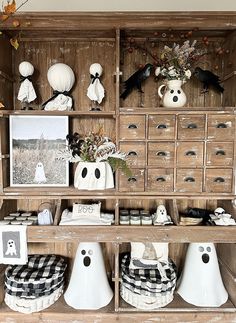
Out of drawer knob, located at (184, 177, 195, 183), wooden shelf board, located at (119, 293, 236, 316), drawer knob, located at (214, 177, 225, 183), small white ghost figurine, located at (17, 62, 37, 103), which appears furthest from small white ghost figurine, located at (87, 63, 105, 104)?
wooden shelf board, located at (119, 293, 236, 316)

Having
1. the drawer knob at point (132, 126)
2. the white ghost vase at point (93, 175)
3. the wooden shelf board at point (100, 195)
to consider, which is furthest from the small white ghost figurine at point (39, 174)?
the drawer knob at point (132, 126)

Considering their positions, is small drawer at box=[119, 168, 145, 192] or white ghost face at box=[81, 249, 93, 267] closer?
small drawer at box=[119, 168, 145, 192]

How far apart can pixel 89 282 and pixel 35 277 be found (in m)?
0.31

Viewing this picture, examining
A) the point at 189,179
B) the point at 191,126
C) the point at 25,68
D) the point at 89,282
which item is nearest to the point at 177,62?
the point at 191,126

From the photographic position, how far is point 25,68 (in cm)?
174

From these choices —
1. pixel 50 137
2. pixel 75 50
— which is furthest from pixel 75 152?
pixel 75 50

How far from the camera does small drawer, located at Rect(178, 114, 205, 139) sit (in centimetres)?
163

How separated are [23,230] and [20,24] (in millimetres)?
1101

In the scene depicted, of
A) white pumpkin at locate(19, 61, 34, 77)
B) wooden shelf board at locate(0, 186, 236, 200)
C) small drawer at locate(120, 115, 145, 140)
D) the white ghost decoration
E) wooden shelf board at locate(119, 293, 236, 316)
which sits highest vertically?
white pumpkin at locate(19, 61, 34, 77)

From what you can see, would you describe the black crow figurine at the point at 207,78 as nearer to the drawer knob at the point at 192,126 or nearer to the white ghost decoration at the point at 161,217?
the drawer knob at the point at 192,126

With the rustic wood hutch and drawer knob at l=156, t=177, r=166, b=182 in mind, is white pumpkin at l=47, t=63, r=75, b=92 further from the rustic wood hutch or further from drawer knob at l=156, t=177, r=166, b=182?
drawer knob at l=156, t=177, r=166, b=182

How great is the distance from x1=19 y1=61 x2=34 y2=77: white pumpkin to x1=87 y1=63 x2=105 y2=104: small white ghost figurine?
352mm

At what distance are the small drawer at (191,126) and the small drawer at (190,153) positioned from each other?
4cm

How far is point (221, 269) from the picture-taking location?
1904 millimetres
